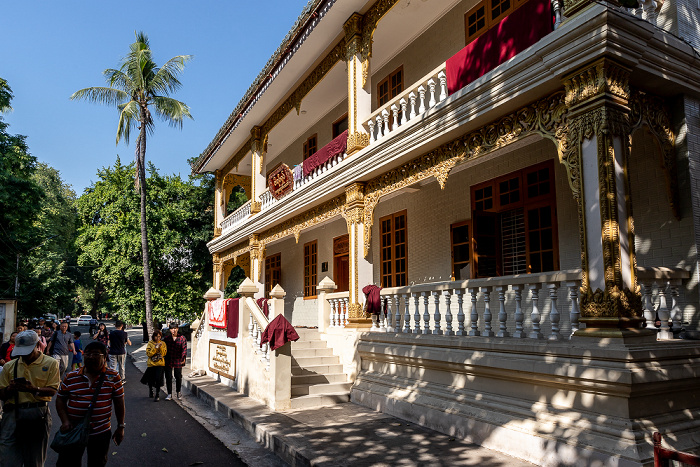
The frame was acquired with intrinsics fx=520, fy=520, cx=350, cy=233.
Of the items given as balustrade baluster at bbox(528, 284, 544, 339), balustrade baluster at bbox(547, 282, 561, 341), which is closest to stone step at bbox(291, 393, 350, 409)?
balustrade baluster at bbox(528, 284, 544, 339)

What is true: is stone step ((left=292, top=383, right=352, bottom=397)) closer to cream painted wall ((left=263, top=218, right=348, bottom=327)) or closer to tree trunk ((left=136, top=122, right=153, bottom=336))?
cream painted wall ((left=263, top=218, right=348, bottom=327))

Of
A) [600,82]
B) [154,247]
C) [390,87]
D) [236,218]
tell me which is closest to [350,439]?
[600,82]

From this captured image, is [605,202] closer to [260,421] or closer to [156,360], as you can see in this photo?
[260,421]

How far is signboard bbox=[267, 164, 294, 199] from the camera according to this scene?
15.4m

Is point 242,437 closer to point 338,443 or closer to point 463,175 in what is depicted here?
point 338,443

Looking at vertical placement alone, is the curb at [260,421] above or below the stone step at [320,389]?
below

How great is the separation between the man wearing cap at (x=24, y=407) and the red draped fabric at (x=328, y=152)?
8.35 meters

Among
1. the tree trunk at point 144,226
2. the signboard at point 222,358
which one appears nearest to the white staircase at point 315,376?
the signboard at point 222,358

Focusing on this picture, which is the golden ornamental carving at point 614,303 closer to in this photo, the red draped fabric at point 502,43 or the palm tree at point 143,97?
the red draped fabric at point 502,43

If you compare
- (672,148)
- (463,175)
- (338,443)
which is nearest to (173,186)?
(463,175)

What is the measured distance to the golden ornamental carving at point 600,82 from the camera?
19.8 feet

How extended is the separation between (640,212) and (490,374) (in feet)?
10.7

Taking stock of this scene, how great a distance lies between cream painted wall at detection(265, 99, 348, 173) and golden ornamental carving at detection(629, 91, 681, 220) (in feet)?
33.2

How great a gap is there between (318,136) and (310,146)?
849 millimetres
